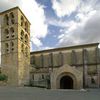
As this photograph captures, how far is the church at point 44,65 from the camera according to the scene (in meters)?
47.2

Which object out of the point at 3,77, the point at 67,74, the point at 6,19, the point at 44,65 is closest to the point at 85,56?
the point at 67,74

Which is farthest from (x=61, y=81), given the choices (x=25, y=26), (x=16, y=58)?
(x=25, y=26)

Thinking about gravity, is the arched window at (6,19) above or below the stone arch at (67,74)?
above

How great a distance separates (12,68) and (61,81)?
12443 mm

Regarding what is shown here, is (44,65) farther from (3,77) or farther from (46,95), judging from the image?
(46,95)

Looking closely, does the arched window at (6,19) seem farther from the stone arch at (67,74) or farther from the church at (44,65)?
the stone arch at (67,74)

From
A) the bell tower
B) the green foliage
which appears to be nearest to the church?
the bell tower

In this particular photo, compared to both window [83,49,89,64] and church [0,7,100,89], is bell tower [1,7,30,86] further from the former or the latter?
window [83,49,89,64]

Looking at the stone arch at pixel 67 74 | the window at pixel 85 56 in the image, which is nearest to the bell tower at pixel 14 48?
the stone arch at pixel 67 74

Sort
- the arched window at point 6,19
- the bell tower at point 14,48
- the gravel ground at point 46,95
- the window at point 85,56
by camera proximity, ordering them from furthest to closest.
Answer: the arched window at point 6,19, the window at point 85,56, the bell tower at point 14,48, the gravel ground at point 46,95

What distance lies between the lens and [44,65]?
60.6 meters

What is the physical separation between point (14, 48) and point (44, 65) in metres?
Answer: 12.9

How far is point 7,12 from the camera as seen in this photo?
5453 cm

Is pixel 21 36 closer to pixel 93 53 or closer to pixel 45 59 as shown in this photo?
pixel 45 59
